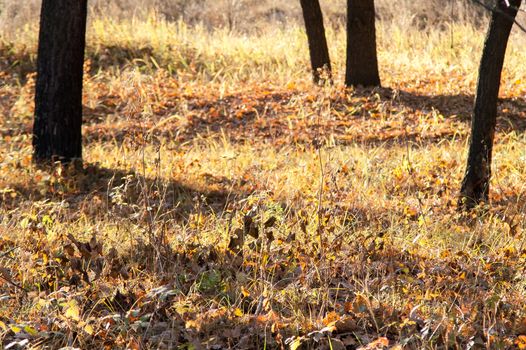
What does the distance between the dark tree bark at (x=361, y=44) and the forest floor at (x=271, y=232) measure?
34 centimetres

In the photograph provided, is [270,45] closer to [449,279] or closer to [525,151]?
[525,151]

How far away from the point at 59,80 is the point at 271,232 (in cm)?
378

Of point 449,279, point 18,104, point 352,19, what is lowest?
point 449,279

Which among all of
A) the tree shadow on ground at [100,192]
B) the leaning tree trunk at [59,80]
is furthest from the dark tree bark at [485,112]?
the leaning tree trunk at [59,80]

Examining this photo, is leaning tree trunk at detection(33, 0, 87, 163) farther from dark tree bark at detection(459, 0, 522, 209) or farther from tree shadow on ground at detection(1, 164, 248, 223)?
dark tree bark at detection(459, 0, 522, 209)

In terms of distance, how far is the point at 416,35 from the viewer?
48.4 feet

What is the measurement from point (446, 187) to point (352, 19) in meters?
4.95

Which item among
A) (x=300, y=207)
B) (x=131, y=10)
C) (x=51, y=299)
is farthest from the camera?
(x=131, y=10)

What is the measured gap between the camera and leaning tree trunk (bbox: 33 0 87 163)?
25.3ft

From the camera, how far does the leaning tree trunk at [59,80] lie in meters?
7.70

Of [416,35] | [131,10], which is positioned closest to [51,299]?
[416,35]

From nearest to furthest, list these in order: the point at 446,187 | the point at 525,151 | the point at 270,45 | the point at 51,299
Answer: the point at 51,299 → the point at 446,187 → the point at 525,151 → the point at 270,45

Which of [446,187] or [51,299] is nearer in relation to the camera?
[51,299]

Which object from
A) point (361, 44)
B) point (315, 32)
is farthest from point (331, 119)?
point (315, 32)
